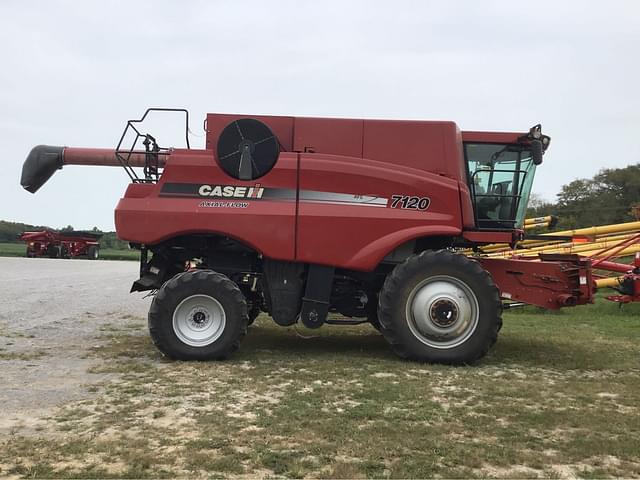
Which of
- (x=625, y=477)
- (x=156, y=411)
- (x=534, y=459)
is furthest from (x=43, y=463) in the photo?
(x=625, y=477)

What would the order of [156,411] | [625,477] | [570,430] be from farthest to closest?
[156,411] < [570,430] < [625,477]

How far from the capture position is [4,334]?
9.57m

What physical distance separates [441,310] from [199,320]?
3.11 meters

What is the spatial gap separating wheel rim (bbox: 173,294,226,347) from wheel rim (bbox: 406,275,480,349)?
8.04 ft

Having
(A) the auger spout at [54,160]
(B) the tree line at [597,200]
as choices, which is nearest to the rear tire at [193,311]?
(A) the auger spout at [54,160]

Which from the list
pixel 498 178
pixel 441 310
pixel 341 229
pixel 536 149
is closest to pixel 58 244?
pixel 341 229

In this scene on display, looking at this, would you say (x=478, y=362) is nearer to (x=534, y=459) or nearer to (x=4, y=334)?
Answer: (x=534, y=459)

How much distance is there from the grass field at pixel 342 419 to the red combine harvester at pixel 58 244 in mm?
42862

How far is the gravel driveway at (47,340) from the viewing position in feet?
18.3

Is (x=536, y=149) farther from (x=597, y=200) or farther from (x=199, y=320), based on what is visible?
(x=597, y=200)

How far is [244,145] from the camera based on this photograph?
784cm

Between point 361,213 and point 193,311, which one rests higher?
point 361,213

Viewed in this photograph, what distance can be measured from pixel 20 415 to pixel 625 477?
4.63 metres

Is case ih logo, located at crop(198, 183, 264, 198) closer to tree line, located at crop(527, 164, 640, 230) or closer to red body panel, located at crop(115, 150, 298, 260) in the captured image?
red body panel, located at crop(115, 150, 298, 260)
